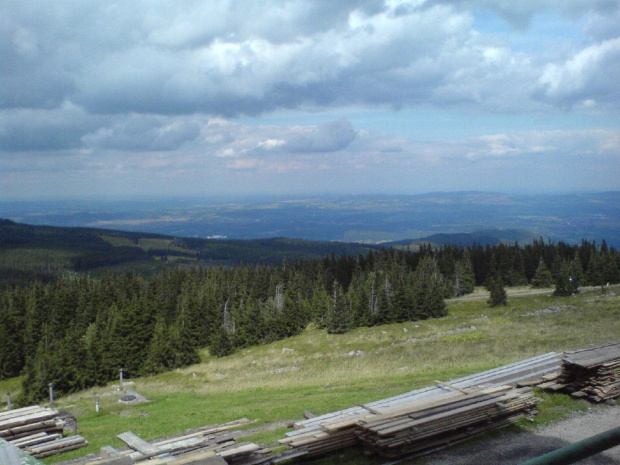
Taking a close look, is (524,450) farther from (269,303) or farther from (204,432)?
(269,303)

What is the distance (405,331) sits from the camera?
6131cm

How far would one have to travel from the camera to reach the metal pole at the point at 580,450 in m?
2.87

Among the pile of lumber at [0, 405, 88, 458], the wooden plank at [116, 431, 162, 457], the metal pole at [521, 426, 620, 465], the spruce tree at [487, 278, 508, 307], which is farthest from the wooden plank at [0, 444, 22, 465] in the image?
the spruce tree at [487, 278, 508, 307]

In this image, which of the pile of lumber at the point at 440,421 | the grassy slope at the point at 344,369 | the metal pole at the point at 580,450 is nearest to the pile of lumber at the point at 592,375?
the grassy slope at the point at 344,369

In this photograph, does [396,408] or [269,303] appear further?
[269,303]

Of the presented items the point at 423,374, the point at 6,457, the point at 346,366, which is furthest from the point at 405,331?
the point at 6,457

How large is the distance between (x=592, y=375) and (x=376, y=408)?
29.5 ft

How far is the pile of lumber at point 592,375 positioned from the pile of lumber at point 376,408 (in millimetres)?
1350

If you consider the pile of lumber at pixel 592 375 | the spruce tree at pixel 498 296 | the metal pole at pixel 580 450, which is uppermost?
the metal pole at pixel 580 450

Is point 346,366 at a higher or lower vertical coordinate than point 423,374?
lower

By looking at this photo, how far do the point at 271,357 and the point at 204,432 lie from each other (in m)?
37.6

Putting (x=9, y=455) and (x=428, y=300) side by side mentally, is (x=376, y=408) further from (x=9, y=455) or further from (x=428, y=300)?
(x=428, y=300)

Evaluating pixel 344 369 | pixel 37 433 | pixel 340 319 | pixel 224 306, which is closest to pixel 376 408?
pixel 37 433

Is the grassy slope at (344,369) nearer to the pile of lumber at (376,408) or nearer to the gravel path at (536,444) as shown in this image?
the pile of lumber at (376,408)
